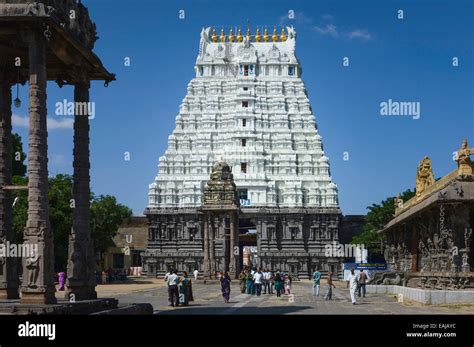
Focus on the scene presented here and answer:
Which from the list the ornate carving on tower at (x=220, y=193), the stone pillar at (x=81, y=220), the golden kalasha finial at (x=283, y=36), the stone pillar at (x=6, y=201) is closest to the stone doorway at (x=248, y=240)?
the golden kalasha finial at (x=283, y=36)

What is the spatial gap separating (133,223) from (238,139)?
24.9 m

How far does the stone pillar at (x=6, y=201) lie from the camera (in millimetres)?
22141

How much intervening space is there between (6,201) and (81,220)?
222 centimetres

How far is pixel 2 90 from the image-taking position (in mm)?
22984

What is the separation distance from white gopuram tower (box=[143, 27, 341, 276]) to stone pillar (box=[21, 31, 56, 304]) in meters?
74.5

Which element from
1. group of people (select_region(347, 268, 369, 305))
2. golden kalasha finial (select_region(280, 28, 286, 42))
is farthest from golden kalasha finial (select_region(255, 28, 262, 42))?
group of people (select_region(347, 268, 369, 305))

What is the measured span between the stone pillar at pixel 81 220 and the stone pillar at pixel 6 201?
1.67m

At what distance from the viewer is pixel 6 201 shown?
2270 centimetres

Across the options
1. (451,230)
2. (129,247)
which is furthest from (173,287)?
(129,247)

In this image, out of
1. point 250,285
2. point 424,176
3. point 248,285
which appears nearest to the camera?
point 424,176

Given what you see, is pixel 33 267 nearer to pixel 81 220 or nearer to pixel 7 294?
pixel 7 294

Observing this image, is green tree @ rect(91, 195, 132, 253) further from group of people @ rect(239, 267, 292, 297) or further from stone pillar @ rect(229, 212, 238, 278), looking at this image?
group of people @ rect(239, 267, 292, 297)
